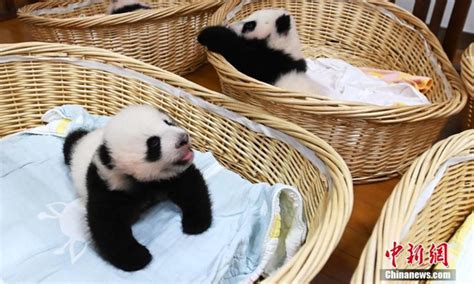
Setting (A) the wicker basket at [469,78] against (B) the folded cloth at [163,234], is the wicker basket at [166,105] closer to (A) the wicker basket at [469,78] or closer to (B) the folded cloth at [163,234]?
(B) the folded cloth at [163,234]

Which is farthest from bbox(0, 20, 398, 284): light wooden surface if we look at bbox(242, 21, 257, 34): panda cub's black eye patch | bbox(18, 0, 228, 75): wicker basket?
bbox(18, 0, 228, 75): wicker basket

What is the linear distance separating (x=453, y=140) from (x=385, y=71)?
623mm

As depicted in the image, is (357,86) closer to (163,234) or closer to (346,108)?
(346,108)

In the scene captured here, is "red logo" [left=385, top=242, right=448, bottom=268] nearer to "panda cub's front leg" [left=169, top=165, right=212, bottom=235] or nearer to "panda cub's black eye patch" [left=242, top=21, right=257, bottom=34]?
"panda cub's front leg" [left=169, top=165, right=212, bottom=235]

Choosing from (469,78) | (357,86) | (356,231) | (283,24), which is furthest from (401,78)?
(356,231)

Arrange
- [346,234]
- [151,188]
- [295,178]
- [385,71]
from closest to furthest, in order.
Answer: [151,188] → [295,178] → [346,234] → [385,71]

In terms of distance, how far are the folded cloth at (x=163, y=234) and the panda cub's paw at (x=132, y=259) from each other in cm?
1

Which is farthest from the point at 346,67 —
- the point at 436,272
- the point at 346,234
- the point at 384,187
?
the point at 436,272

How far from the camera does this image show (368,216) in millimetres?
1028

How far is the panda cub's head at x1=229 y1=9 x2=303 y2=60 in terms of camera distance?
3.79 ft

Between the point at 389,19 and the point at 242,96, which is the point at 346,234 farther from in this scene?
the point at 389,19

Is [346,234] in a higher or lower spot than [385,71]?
lower

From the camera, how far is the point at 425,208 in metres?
0.73

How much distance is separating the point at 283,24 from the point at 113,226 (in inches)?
26.7
